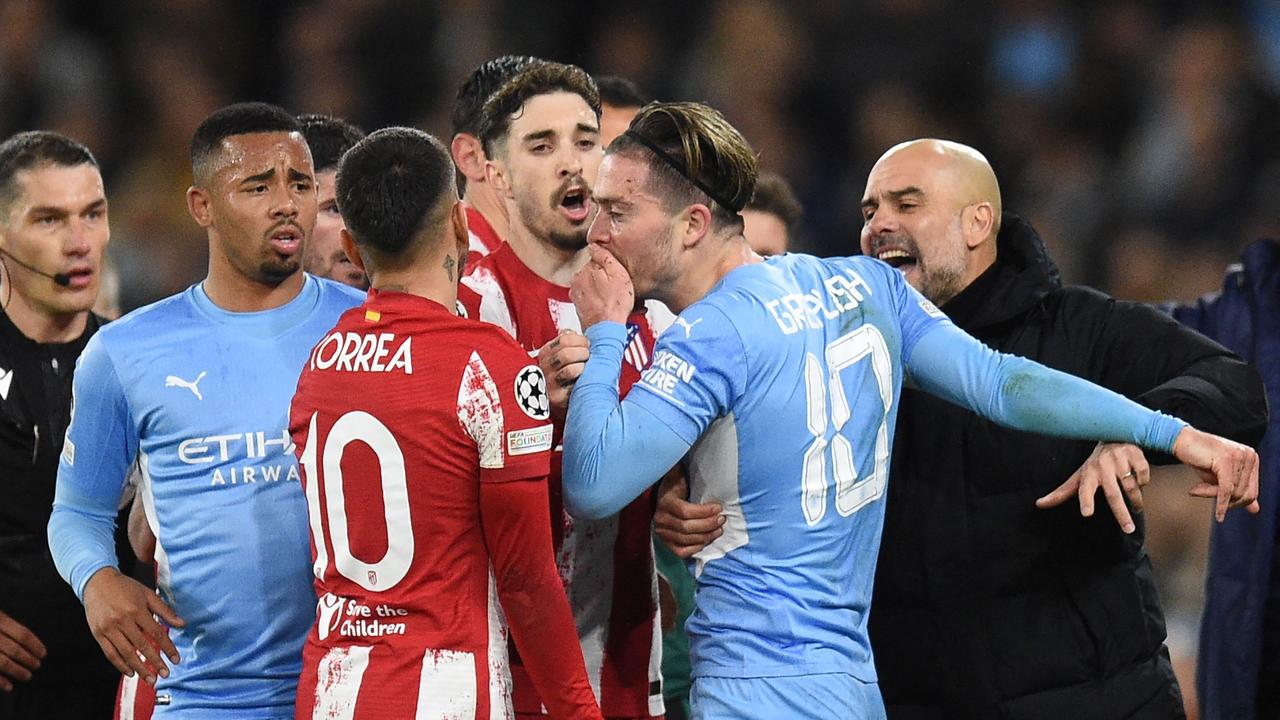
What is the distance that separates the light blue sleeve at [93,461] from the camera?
12.1ft

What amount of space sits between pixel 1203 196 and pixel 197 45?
6.66 m

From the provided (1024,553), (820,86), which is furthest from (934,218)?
(820,86)

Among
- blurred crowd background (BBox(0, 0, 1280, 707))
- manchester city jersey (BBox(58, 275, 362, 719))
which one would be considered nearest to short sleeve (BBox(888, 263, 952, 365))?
manchester city jersey (BBox(58, 275, 362, 719))

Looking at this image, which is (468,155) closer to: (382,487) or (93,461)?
(93,461)

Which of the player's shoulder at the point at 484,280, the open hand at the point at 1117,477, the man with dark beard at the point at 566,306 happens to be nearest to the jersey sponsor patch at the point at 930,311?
the open hand at the point at 1117,477

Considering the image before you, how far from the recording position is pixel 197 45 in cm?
1064

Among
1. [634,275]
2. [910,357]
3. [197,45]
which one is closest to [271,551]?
[634,275]

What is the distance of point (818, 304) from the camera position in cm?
349

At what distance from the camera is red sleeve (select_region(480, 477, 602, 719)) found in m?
3.20

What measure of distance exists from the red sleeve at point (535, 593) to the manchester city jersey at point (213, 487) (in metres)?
0.69

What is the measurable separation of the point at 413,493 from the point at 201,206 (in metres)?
1.11

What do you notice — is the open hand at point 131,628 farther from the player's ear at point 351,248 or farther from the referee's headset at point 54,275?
the referee's headset at point 54,275

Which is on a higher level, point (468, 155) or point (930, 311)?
point (468, 155)

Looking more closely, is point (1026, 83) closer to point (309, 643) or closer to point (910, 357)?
point (910, 357)
